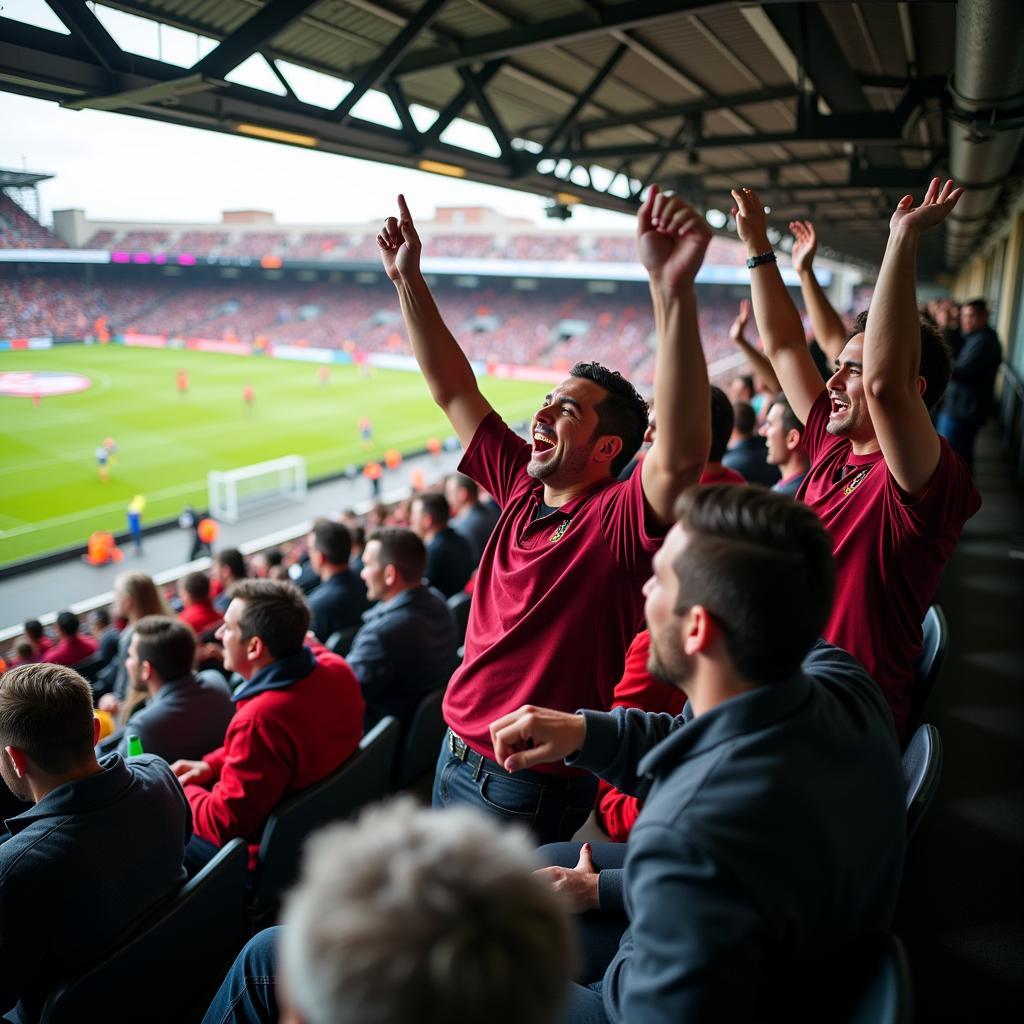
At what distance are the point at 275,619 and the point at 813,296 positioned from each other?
2.36m

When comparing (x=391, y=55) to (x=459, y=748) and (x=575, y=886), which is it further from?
(x=575, y=886)

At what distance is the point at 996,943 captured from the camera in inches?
82.4

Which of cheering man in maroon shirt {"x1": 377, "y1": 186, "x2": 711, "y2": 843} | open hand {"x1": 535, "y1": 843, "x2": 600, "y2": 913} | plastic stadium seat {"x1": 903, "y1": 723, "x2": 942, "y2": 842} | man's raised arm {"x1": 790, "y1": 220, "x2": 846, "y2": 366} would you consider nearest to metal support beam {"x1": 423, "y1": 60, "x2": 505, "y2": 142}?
man's raised arm {"x1": 790, "y1": 220, "x2": 846, "y2": 366}

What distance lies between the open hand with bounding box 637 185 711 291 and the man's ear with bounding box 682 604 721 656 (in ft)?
2.09

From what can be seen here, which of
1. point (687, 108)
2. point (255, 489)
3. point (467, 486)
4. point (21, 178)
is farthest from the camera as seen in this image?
point (255, 489)

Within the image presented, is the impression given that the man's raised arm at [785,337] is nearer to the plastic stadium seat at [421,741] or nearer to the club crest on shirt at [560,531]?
the club crest on shirt at [560,531]

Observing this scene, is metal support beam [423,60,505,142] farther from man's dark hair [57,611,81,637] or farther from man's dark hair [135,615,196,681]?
man's dark hair [57,611,81,637]

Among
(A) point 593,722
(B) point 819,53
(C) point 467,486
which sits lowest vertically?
(C) point 467,486

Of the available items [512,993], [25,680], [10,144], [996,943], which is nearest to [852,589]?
[996,943]

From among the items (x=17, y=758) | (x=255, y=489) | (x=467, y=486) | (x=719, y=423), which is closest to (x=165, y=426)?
(x=255, y=489)

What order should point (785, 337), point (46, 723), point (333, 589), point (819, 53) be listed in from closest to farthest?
1. point (46, 723)
2. point (785, 337)
3. point (819, 53)
4. point (333, 589)

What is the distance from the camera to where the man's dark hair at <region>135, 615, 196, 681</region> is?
2896 millimetres

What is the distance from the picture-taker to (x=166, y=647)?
2912 mm

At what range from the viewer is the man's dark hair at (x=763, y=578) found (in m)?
1.09
